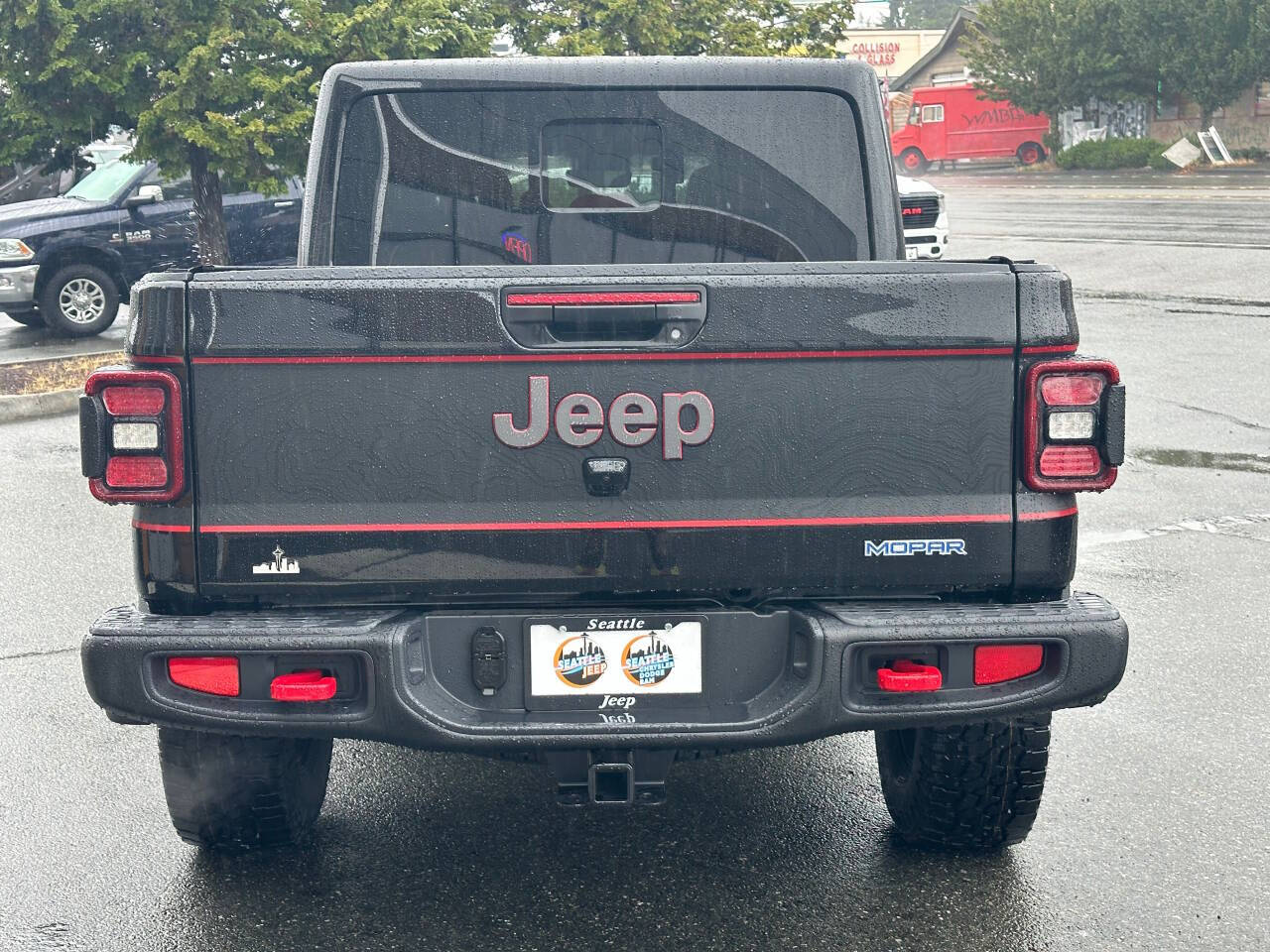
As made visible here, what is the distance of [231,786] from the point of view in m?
4.02

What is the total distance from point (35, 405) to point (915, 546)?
Result: 32.3 ft

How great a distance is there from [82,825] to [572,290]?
2.20 meters

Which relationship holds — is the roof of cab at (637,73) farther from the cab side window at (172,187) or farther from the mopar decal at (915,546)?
the cab side window at (172,187)

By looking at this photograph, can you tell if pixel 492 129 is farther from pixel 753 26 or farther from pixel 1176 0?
pixel 1176 0

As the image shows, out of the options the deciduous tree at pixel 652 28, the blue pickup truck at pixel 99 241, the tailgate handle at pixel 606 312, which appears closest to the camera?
the tailgate handle at pixel 606 312

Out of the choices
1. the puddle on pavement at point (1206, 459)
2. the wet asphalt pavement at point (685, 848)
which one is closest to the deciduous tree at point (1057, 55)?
the puddle on pavement at point (1206, 459)

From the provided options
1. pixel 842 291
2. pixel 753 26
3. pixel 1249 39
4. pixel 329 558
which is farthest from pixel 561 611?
pixel 1249 39

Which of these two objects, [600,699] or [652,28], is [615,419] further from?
[652,28]

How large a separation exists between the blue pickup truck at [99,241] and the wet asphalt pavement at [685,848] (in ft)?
31.4

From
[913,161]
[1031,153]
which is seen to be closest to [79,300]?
[1031,153]

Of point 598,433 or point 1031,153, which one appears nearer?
point 598,433

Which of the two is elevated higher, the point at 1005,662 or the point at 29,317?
the point at 1005,662

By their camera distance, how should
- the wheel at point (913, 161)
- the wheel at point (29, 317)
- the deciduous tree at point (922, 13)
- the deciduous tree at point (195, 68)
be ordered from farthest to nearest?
the deciduous tree at point (922, 13)
the wheel at point (913, 161)
the wheel at point (29, 317)
the deciduous tree at point (195, 68)

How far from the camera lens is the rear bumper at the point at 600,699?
3.47m
